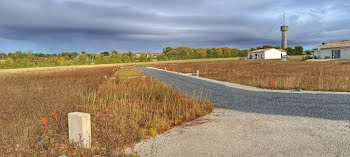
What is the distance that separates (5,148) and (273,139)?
5588 millimetres

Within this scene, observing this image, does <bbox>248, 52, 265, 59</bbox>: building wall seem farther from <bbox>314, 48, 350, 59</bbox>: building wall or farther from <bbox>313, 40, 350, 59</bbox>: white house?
<bbox>313, 40, 350, 59</bbox>: white house

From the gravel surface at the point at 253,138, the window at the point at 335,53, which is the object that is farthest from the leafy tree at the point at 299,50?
the gravel surface at the point at 253,138

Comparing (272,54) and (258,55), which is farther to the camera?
(258,55)

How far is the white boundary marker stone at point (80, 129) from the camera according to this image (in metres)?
4.24

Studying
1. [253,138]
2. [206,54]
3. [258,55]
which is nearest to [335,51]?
[258,55]

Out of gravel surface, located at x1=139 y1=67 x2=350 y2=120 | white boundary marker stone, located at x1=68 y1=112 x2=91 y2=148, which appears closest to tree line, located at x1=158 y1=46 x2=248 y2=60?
gravel surface, located at x1=139 y1=67 x2=350 y2=120

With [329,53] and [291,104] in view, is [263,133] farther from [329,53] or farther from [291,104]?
[329,53]

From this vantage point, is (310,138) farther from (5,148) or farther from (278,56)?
(278,56)

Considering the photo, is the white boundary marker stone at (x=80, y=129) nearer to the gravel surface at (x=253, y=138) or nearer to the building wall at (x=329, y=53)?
the gravel surface at (x=253, y=138)

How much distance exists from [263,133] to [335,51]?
145ft

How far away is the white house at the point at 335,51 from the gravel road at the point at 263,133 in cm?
3742

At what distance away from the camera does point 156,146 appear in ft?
14.7

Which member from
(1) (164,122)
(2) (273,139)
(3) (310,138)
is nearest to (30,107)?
(1) (164,122)

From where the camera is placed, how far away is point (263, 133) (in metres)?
4.98
